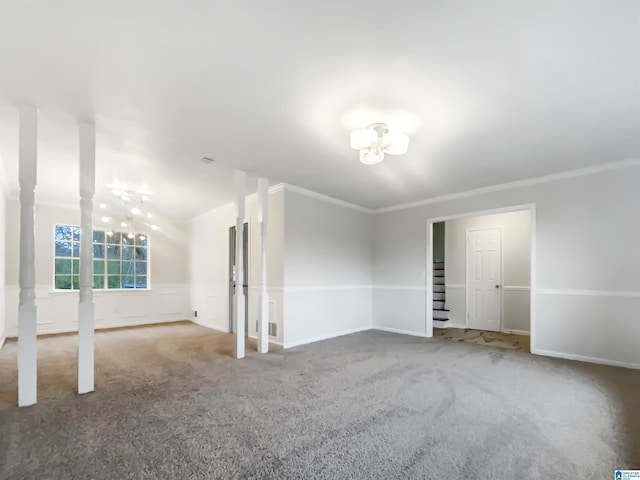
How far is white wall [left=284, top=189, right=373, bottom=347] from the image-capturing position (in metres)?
5.14

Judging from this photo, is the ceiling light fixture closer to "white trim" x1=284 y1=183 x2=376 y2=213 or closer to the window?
the window

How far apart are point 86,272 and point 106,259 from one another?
4.60 m

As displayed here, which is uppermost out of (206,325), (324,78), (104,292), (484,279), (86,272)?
(324,78)

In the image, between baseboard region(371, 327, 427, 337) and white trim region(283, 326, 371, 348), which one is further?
baseboard region(371, 327, 427, 337)

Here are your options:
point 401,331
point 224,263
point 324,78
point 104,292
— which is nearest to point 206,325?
point 224,263

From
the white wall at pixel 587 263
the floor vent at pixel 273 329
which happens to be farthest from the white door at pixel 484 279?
the floor vent at pixel 273 329

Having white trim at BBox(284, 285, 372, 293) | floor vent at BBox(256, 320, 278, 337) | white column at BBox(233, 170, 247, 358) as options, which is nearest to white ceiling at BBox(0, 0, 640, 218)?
white column at BBox(233, 170, 247, 358)

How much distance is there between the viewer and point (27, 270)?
277 centimetres

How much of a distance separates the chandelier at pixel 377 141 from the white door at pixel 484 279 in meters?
4.60

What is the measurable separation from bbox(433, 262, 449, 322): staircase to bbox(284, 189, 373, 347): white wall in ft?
5.68

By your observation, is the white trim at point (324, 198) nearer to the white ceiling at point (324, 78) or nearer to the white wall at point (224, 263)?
the white wall at point (224, 263)

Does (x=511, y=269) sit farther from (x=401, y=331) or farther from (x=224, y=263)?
(x=224, y=263)

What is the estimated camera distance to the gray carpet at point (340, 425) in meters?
1.88

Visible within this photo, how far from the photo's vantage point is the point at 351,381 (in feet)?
11.0
